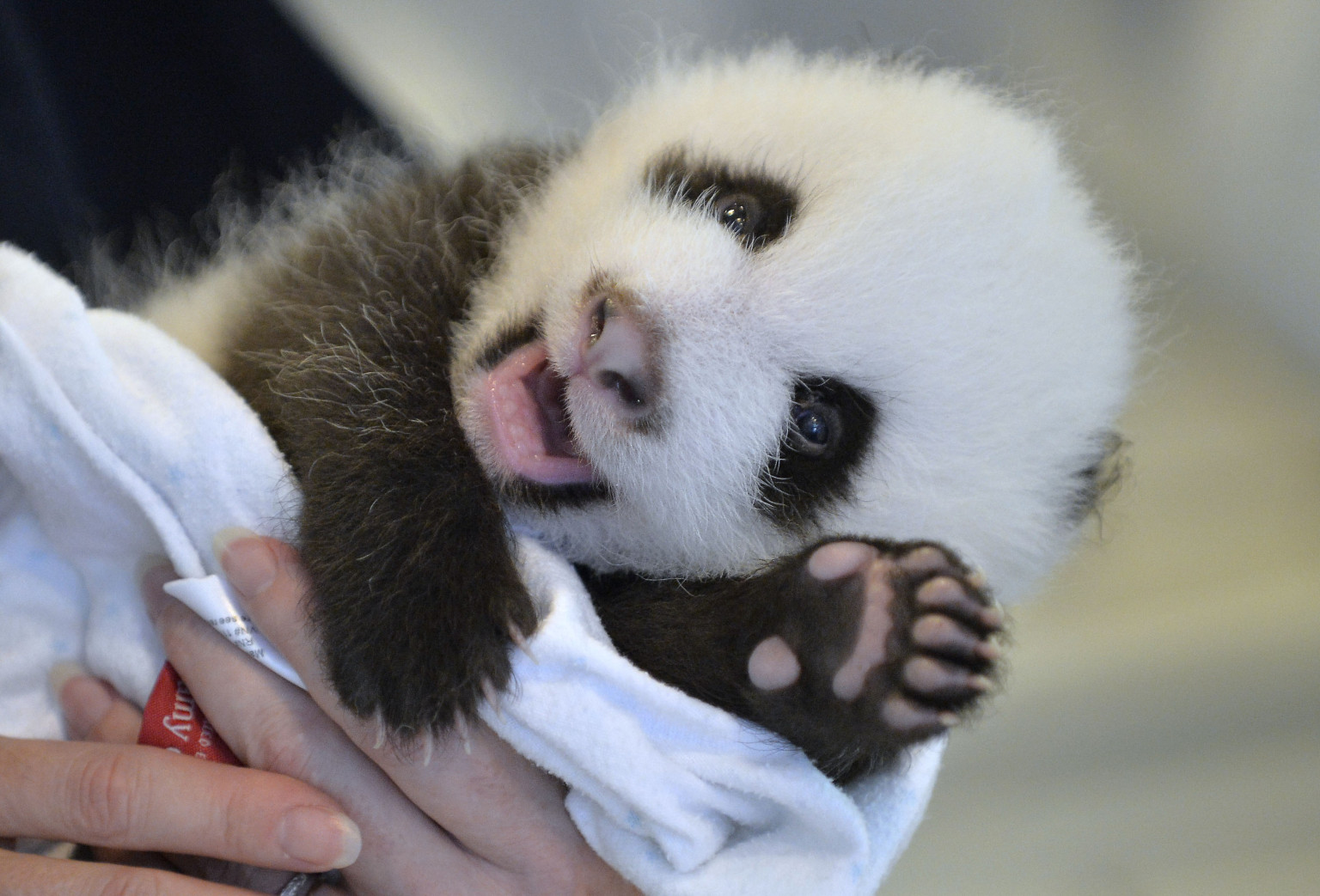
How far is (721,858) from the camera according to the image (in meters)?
0.97

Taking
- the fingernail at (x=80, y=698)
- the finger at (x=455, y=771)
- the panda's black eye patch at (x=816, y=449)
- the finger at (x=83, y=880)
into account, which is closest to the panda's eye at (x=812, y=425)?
the panda's black eye patch at (x=816, y=449)

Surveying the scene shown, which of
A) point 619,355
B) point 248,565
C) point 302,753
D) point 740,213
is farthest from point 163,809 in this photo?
point 740,213

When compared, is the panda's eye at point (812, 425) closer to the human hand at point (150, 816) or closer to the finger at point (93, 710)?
the human hand at point (150, 816)

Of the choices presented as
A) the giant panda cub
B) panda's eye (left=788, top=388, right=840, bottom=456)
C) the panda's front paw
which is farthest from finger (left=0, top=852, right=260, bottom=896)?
panda's eye (left=788, top=388, right=840, bottom=456)

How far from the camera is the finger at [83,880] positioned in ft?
3.13

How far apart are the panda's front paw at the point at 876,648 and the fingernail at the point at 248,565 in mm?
506

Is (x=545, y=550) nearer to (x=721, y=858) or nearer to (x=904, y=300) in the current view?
(x=721, y=858)

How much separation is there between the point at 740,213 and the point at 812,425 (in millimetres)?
253

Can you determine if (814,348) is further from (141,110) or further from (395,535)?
(141,110)

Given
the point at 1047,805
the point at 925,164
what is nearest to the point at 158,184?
the point at 925,164

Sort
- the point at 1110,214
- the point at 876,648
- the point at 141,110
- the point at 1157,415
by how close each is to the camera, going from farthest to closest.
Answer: the point at 1157,415, the point at 141,110, the point at 1110,214, the point at 876,648

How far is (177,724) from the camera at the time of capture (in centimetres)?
112

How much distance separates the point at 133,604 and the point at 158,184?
3.06 feet

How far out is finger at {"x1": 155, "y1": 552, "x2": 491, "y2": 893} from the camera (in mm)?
1083
